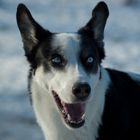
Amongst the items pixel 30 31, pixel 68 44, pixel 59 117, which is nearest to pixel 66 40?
pixel 68 44

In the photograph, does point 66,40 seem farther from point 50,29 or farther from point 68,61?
point 50,29

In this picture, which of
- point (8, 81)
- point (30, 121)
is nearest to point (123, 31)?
point (8, 81)

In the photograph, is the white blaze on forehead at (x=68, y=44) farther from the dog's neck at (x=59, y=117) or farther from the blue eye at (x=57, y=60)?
the dog's neck at (x=59, y=117)

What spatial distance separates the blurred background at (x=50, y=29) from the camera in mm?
7395

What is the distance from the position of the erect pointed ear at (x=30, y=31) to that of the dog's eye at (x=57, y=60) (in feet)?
0.86

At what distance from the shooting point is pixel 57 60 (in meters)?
5.63

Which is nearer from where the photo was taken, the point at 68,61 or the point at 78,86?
the point at 78,86

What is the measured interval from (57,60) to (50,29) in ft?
14.1

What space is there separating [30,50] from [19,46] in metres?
3.42

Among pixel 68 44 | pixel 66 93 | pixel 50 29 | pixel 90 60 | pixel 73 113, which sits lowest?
pixel 50 29

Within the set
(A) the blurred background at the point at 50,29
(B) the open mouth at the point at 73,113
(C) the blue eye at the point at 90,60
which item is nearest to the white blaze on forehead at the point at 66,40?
(C) the blue eye at the point at 90,60

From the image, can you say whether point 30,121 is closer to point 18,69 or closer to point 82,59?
point 18,69

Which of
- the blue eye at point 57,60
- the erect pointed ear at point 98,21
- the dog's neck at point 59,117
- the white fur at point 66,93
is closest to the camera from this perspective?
the white fur at point 66,93

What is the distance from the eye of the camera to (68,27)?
32.8 feet
